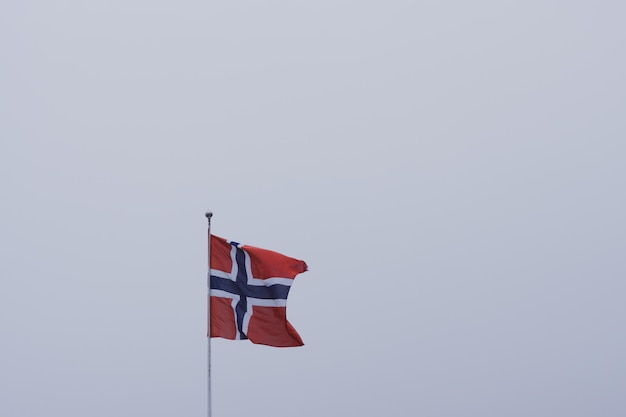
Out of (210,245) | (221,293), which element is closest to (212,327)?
(221,293)

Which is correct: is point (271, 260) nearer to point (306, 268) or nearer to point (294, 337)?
point (306, 268)

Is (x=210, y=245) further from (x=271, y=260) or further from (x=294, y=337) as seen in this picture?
(x=294, y=337)

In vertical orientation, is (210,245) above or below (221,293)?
above

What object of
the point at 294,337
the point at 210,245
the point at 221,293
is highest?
the point at 210,245

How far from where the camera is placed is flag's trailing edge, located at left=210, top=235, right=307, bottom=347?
887 inches

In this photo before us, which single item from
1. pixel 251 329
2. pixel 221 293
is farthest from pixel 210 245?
pixel 251 329

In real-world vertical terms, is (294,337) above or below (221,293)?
below

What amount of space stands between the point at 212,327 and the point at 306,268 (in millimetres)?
3649

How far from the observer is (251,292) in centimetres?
2284

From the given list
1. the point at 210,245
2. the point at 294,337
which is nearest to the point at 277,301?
the point at 294,337

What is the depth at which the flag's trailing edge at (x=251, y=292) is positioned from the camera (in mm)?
22531

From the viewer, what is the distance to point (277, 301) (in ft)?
73.9

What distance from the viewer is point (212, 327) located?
74.6 ft

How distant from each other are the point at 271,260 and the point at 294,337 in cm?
258
